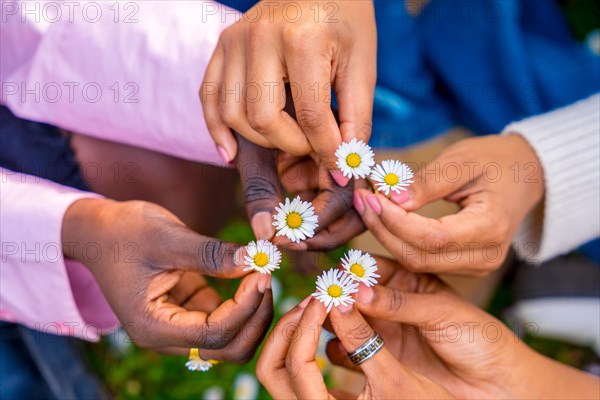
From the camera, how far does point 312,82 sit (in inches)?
26.8

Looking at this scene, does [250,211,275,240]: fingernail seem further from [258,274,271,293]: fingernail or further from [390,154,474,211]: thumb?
[390,154,474,211]: thumb

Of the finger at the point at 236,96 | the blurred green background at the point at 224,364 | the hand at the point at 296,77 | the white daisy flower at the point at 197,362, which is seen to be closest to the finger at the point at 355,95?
the hand at the point at 296,77

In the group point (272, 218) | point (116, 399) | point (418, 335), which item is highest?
point (272, 218)

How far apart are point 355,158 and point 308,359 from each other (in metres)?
0.24

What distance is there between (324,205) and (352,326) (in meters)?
0.15

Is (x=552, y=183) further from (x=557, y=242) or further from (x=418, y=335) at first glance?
(x=418, y=335)

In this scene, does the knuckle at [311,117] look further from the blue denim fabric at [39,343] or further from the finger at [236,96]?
the blue denim fabric at [39,343]

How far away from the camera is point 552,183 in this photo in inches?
34.2

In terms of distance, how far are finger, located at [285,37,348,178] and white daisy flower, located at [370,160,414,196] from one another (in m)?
0.08

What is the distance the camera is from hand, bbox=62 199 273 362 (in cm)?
68

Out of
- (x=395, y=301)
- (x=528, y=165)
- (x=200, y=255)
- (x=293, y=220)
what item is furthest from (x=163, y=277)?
(x=528, y=165)

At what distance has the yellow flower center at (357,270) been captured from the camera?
0.70m

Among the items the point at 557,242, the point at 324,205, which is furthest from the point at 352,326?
the point at 557,242

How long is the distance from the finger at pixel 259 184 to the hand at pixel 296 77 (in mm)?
24
